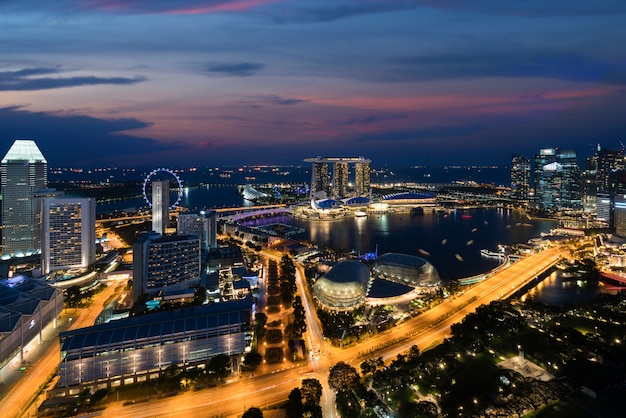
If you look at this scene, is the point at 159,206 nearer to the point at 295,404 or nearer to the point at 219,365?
the point at 219,365

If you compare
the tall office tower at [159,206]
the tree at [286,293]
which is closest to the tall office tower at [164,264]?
the tree at [286,293]

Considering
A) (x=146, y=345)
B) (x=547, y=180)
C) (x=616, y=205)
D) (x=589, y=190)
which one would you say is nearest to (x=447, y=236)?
(x=616, y=205)

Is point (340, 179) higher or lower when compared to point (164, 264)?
higher

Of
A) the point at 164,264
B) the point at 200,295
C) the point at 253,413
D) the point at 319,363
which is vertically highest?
the point at 164,264

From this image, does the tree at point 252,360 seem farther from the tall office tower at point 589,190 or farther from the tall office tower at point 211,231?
the tall office tower at point 589,190

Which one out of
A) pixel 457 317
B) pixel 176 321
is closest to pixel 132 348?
pixel 176 321
